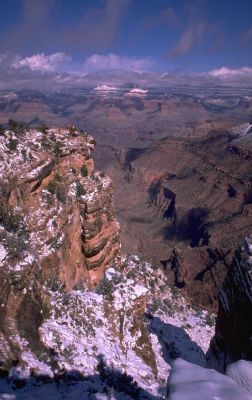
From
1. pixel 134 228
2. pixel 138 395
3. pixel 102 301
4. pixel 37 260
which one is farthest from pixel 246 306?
pixel 134 228

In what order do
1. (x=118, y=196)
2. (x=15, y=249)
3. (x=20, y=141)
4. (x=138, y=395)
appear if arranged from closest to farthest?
(x=138, y=395) < (x=15, y=249) < (x=20, y=141) < (x=118, y=196)

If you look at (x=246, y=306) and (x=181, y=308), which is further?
(x=181, y=308)

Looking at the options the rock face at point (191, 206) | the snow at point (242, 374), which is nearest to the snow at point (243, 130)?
the rock face at point (191, 206)

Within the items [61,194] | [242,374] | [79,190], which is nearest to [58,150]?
[79,190]

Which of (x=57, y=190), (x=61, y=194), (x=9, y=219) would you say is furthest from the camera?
(x=57, y=190)

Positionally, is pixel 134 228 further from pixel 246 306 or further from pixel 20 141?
pixel 246 306

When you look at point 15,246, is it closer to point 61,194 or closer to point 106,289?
point 106,289
